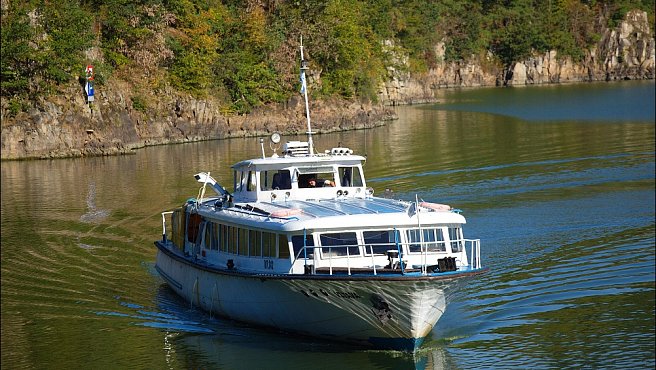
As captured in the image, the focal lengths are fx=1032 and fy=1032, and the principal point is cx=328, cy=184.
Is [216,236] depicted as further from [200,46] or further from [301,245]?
[200,46]

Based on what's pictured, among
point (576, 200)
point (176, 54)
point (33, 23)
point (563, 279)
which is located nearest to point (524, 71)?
point (176, 54)

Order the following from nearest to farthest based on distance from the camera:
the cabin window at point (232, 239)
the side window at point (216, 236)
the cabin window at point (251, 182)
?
the cabin window at point (232, 239)
the side window at point (216, 236)
the cabin window at point (251, 182)

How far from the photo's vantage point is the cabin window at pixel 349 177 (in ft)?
93.3

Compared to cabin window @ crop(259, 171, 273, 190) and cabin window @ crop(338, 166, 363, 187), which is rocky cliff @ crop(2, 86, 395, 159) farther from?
cabin window @ crop(338, 166, 363, 187)

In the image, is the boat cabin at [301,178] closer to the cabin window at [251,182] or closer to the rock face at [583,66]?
the cabin window at [251,182]

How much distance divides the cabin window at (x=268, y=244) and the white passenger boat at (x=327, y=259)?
0.9 inches

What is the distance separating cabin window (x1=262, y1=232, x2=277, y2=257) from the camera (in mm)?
24625

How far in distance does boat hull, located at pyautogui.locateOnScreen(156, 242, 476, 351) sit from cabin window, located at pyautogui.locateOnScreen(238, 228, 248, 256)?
70cm

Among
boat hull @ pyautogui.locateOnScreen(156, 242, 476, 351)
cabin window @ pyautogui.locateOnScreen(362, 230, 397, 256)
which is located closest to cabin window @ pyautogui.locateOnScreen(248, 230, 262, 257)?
boat hull @ pyautogui.locateOnScreen(156, 242, 476, 351)

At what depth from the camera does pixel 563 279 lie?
1195 inches

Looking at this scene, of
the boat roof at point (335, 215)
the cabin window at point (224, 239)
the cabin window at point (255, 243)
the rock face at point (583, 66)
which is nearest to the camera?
the boat roof at point (335, 215)

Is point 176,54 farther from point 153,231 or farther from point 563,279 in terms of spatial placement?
point 563,279

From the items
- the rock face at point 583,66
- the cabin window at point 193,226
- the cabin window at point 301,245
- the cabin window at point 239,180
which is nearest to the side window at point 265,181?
the cabin window at point 239,180

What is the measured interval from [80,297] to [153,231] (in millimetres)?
9889
